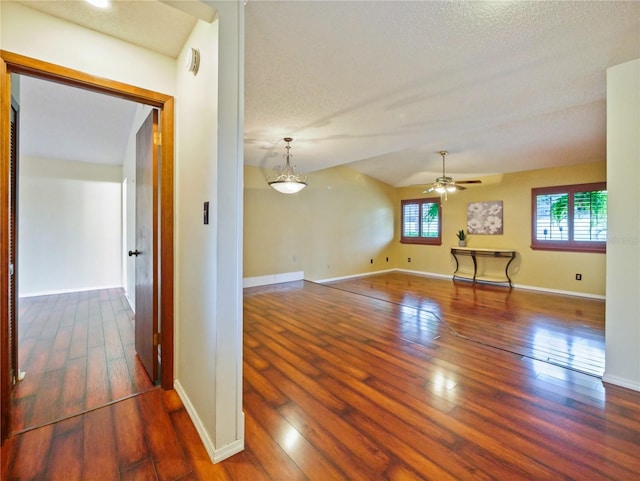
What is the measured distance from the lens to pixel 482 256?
646 centimetres

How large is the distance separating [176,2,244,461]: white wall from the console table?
6183 mm

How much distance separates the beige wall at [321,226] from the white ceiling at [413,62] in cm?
202

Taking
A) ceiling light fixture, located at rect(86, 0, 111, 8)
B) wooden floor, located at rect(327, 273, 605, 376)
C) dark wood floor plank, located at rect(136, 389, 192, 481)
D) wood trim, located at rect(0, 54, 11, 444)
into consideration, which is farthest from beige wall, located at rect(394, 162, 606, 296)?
wood trim, located at rect(0, 54, 11, 444)

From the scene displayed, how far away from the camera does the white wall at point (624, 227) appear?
2121 mm

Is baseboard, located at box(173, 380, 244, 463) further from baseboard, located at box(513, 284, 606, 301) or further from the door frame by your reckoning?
baseboard, located at box(513, 284, 606, 301)

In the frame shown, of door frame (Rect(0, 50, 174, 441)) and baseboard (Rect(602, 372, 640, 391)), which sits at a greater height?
door frame (Rect(0, 50, 174, 441))

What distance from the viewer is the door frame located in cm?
149

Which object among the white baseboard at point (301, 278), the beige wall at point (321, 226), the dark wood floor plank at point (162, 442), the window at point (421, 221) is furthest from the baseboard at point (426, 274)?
the dark wood floor plank at point (162, 442)

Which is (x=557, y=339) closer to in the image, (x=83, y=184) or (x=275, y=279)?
(x=275, y=279)

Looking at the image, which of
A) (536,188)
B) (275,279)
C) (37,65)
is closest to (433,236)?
(536,188)

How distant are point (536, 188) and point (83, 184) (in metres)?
8.62

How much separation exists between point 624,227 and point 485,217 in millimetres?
4542

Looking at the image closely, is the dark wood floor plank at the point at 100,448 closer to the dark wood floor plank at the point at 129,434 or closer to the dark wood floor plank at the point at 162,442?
the dark wood floor plank at the point at 129,434

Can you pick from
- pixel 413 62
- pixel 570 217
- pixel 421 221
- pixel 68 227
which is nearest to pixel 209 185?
pixel 413 62
